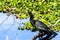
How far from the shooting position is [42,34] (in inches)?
340

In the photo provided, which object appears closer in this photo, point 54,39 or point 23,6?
point 54,39

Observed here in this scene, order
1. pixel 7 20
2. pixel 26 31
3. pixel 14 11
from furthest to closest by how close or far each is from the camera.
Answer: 1. pixel 14 11
2. pixel 7 20
3. pixel 26 31

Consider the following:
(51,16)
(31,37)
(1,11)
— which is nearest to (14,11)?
(1,11)

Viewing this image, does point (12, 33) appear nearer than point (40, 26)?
No

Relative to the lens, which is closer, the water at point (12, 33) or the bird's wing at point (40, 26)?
the bird's wing at point (40, 26)

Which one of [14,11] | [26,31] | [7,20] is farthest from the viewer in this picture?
[14,11]

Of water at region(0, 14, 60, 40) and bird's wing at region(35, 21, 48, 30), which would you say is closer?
bird's wing at region(35, 21, 48, 30)

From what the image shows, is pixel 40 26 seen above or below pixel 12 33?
above

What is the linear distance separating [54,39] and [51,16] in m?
1.67

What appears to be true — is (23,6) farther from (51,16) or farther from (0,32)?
(0,32)

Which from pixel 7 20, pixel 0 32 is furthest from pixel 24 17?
pixel 0 32

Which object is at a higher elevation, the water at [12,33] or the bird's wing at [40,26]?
the bird's wing at [40,26]

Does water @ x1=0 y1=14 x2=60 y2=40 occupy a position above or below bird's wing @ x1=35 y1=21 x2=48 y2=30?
below

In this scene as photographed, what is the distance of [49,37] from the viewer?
28.3 feet
